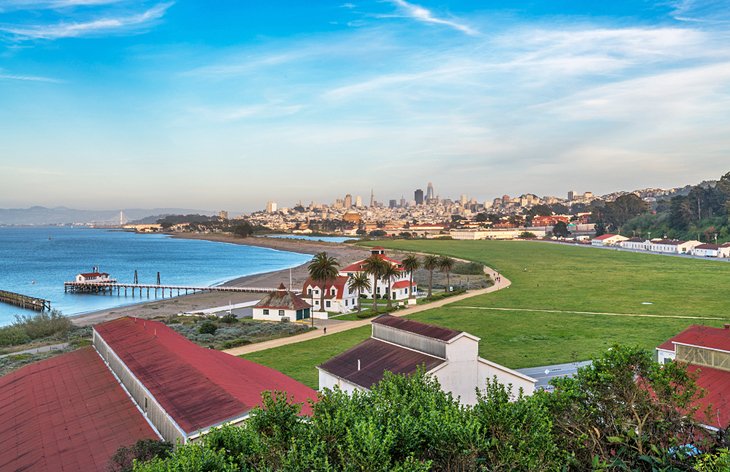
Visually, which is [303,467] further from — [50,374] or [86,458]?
[50,374]

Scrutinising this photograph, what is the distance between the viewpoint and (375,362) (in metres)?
25.4

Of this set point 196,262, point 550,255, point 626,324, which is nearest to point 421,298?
point 626,324

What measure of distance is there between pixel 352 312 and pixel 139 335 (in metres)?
35.1

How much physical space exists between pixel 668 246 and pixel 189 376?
14732 centimetres

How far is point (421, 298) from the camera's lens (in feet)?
225

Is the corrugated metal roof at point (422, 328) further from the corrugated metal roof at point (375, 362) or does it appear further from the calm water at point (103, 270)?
the calm water at point (103, 270)

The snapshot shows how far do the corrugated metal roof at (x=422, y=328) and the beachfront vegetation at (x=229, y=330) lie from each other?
17.8 meters

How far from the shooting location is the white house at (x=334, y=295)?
60.1 metres

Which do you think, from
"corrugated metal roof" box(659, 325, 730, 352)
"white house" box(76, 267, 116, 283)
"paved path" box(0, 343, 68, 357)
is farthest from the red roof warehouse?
"white house" box(76, 267, 116, 283)

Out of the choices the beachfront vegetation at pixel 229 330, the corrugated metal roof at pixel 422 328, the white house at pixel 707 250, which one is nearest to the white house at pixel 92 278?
the beachfront vegetation at pixel 229 330

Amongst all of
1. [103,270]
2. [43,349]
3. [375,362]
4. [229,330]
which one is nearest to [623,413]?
[375,362]

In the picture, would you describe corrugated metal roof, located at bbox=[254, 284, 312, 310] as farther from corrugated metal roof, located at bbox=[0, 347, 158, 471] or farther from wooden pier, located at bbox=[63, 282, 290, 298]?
wooden pier, located at bbox=[63, 282, 290, 298]

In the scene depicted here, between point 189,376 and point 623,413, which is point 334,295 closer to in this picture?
point 189,376

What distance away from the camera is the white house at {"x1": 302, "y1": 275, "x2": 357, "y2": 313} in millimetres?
60062
